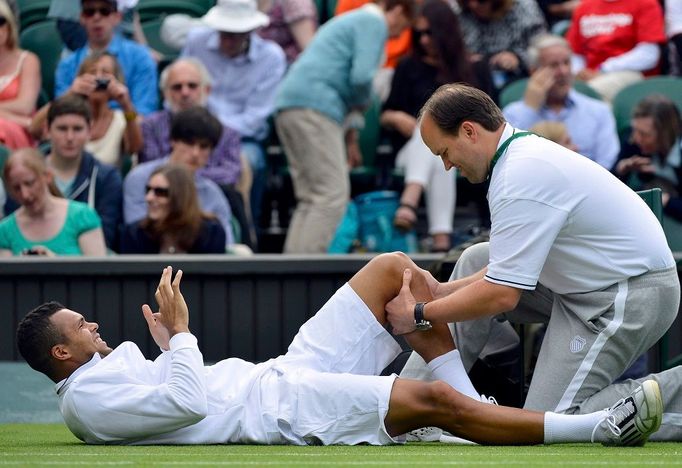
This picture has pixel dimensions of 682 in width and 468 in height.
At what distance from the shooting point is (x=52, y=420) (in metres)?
8.44

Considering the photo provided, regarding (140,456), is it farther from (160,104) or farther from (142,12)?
(142,12)

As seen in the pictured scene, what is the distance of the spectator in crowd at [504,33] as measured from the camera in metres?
11.5

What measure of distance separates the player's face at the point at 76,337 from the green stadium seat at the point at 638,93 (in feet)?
18.7

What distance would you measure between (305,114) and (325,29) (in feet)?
2.07

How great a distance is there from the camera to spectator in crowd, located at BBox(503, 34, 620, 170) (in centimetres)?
1048

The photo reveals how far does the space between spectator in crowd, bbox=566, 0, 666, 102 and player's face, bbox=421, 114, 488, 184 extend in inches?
224

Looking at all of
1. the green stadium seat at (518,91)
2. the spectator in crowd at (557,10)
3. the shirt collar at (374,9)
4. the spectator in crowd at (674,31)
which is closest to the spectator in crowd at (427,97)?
the green stadium seat at (518,91)

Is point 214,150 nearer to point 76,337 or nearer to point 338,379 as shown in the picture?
point 76,337

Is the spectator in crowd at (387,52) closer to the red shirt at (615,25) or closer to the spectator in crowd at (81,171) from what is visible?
the red shirt at (615,25)

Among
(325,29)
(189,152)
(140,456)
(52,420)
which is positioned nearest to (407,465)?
(140,456)

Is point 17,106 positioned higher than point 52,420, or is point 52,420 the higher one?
point 17,106

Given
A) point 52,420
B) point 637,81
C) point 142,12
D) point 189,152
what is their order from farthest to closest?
point 142,12, point 637,81, point 189,152, point 52,420

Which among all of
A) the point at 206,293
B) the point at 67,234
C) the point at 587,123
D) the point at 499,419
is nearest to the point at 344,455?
the point at 499,419

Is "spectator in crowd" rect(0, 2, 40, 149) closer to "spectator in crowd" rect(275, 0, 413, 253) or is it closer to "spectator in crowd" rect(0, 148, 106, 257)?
"spectator in crowd" rect(0, 148, 106, 257)
